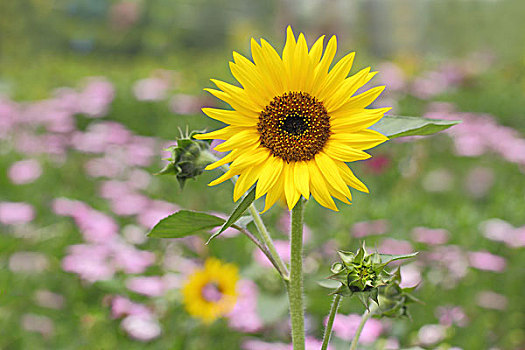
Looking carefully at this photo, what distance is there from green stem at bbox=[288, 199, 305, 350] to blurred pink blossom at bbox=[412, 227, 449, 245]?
1.18m

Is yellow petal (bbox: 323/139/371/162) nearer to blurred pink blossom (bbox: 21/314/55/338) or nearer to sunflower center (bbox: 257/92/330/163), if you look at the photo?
sunflower center (bbox: 257/92/330/163)

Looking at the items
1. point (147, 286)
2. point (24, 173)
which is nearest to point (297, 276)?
point (147, 286)

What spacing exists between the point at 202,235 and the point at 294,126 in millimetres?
1203

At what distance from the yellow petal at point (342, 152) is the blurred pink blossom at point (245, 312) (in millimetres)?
750

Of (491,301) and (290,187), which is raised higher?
(491,301)

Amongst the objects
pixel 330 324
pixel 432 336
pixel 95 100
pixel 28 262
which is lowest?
pixel 330 324

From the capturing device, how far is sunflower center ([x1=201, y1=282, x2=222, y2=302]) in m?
1.16

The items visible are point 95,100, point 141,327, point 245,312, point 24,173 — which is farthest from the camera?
point 95,100

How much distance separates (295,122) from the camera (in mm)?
509

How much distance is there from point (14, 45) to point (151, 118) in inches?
212

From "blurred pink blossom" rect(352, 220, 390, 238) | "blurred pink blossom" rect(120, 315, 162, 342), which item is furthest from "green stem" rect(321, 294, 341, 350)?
"blurred pink blossom" rect(352, 220, 390, 238)

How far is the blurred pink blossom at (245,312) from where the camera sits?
3.87 ft

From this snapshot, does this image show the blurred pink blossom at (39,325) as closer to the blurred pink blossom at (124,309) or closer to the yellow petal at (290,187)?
the blurred pink blossom at (124,309)

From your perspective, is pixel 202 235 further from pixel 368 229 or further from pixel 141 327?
pixel 141 327
